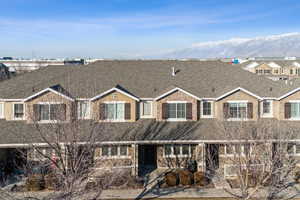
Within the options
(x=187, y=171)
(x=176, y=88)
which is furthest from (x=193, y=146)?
(x=176, y=88)

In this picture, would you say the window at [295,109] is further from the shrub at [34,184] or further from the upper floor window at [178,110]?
the shrub at [34,184]

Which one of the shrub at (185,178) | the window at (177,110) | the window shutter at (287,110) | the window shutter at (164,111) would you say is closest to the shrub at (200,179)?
the shrub at (185,178)

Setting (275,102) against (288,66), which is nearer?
(275,102)

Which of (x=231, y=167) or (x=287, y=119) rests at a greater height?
(x=287, y=119)

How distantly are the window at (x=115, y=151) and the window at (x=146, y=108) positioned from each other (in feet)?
11.6

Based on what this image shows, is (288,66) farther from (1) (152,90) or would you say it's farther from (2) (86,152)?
(2) (86,152)

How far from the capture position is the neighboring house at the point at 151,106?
2370 centimetres

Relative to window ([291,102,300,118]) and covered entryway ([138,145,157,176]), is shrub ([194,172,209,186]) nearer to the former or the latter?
covered entryway ([138,145,157,176])

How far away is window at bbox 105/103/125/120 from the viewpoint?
2559 centimetres

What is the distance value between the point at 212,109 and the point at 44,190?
47.8 ft

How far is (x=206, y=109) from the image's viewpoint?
26.8 m

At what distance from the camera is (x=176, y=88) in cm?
2589

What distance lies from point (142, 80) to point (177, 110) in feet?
14.6

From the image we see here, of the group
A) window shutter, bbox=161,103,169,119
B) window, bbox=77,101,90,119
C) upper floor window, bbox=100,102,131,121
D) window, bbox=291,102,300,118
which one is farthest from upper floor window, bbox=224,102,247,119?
window, bbox=77,101,90,119
